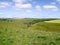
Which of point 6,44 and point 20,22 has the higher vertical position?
point 20,22

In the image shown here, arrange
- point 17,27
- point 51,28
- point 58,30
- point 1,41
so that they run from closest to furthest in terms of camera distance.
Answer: point 1,41, point 58,30, point 51,28, point 17,27

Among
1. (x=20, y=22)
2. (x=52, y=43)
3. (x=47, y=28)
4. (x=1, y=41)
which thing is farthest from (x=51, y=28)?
(x=1, y=41)

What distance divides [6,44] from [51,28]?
711 centimetres

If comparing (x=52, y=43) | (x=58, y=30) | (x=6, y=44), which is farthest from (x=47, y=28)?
(x=6, y=44)

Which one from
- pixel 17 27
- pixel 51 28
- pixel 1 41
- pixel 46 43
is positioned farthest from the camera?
pixel 17 27

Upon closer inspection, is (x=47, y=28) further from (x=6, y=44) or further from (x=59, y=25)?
(x=6, y=44)

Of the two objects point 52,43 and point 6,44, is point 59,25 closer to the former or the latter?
point 52,43

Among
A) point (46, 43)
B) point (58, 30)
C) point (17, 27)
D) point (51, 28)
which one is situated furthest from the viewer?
point (17, 27)

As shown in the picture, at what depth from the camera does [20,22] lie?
61.6 feet

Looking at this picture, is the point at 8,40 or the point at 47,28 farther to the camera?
the point at 47,28

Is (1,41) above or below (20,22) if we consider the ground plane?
below

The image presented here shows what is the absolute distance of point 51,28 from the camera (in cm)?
1697

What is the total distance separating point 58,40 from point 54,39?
37cm

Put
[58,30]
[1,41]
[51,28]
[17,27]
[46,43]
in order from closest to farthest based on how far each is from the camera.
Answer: [46,43] < [1,41] < [58,30] < [51,28] < [17,27]
